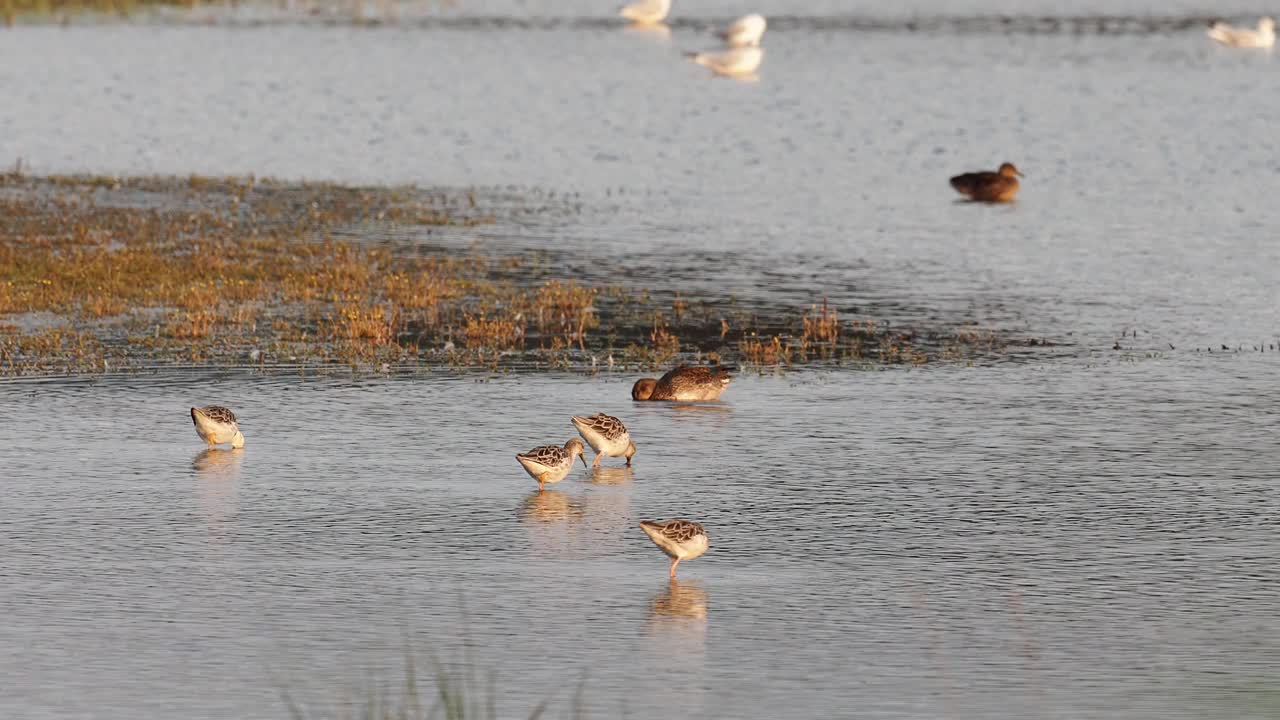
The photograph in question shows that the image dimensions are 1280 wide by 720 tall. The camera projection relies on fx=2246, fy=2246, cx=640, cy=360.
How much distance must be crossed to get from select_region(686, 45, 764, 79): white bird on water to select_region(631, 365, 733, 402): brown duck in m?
41.3

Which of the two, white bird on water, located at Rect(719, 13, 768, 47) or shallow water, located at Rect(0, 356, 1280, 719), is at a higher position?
white bird on water, located at Rect(719, 13, 768, 47)

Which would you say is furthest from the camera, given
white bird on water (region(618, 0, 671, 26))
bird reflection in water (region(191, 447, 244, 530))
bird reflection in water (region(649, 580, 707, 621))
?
white bird on water (region(618, 0, 671, 26))

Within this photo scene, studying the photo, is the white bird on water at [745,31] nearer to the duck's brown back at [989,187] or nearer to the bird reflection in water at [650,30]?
the bird reflection in water at [650,30]

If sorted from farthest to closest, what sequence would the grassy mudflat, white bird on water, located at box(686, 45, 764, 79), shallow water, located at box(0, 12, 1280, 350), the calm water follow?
1. white bird on water, located at box(686, 45, 764, 79)
2. shallow water, located at box(0, 12, 1280, 350)
3. the grassy mudflat
4. the calm water

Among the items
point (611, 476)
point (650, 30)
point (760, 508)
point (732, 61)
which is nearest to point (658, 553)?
point (760, 508)

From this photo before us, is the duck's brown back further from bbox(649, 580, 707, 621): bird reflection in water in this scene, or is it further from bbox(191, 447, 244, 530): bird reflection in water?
bbox(649, 580, 707, 621): bird reflection in water

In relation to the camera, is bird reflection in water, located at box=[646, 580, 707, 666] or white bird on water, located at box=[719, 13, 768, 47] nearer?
bird reflection in water, located at box=[646, 580, 707, 666]

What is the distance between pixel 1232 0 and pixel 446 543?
84.4m

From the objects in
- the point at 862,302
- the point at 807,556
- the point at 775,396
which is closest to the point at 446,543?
the point at 807,556

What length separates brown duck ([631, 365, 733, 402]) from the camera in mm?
19438

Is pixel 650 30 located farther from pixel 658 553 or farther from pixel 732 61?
pixel 658 553

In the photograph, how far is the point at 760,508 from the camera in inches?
616

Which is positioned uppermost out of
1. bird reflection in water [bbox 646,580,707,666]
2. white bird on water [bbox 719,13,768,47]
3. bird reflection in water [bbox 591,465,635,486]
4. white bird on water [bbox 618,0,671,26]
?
white bird on water [bbox 618,0,671,26]

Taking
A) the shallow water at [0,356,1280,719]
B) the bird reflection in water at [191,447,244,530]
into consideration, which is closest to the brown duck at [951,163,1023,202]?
the shallow water at [0,356,1280,719]
